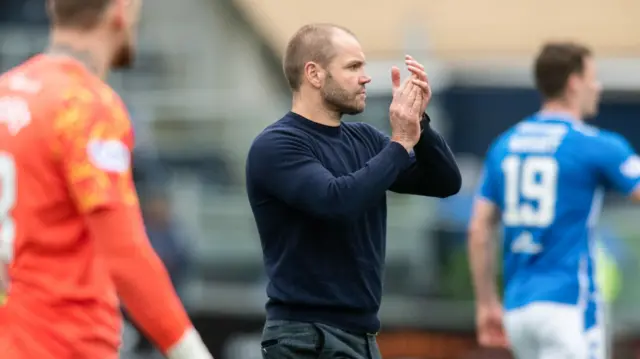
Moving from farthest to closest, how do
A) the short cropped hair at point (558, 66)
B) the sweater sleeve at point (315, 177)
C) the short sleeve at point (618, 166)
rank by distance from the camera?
the short cropped hair at point (558, 66), the short sleeve at point (618, 166), the sweater sleeve at point (315, 177)

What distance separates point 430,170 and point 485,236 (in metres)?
2.00

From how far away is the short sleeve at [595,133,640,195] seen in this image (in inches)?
260

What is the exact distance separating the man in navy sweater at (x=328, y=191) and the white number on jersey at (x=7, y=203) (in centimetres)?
121

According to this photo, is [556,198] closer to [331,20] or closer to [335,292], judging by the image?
[335,292]

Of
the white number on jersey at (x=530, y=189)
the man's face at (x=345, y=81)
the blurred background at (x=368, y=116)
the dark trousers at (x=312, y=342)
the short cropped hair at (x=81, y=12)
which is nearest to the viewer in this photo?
the short cropped hair at (x=81, y=12)

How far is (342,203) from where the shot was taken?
184 inches

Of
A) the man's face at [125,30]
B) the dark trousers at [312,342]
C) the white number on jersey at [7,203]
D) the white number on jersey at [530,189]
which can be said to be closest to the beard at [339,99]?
the dark trousers at [312,342]

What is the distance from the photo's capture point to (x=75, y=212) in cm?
384

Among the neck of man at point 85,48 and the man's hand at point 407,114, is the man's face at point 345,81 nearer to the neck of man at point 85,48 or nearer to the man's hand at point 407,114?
the man's hand at point 407,114

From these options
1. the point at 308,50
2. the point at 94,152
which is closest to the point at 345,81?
the point at 308,50

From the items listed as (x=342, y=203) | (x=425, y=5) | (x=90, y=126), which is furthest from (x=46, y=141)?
(x=425, y=5)

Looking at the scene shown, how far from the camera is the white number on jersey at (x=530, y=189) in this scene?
22.1ft

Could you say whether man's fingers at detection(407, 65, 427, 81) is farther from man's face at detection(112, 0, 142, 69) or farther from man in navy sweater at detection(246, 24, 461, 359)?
man's face at detection(112, 0, 142, 69)

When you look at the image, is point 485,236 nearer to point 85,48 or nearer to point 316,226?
point 316,226
